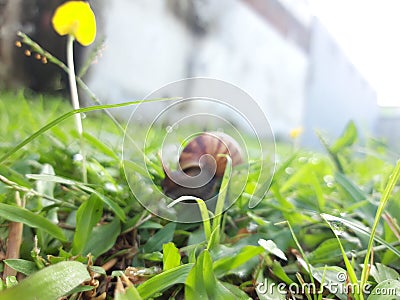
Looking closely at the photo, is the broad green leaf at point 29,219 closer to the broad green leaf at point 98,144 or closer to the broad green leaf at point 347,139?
the broad green leaf at point 98,144

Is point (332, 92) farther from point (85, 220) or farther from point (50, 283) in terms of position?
point (50, 283)

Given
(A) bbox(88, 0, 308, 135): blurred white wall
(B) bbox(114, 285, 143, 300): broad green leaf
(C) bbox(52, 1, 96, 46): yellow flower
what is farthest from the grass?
(A) bbox(88, 0, 308, 135): blurred white wall

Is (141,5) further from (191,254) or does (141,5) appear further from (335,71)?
(335,71)

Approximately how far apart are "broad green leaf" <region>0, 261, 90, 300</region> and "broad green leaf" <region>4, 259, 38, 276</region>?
61 mm

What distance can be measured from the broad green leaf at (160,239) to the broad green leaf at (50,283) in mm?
117

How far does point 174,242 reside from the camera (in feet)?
1.65

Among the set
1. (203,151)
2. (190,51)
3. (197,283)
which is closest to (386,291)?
(197,283)

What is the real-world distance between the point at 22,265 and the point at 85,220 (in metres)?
0.09

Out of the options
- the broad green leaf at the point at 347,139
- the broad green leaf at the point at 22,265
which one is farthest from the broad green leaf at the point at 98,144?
the broad green leaf at the point at 347,139

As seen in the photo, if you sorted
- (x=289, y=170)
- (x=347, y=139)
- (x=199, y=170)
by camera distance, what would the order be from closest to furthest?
1. (x=199, y=170)
2. (x=289, y=170)
3. (x=347, y=139)

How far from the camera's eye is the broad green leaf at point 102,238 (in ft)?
1.49

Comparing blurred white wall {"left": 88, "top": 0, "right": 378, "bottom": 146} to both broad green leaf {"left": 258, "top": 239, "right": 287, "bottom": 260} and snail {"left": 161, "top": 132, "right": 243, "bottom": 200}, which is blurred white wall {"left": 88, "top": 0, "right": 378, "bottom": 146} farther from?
broad green leaf {"left": 258, "top": 239, "right": 287, "bottom": 260}

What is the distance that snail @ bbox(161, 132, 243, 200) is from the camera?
52cm

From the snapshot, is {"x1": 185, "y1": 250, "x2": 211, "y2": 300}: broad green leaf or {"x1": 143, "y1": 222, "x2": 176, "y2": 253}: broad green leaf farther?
{"x1": 143, "y1": 222, "x2": 176, "y2": 253}: broad green leaf
